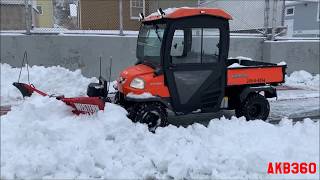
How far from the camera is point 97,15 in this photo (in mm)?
14016

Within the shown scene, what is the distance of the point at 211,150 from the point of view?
536 cm

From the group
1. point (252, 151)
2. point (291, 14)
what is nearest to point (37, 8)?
point (252, 151)

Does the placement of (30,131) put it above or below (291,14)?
below

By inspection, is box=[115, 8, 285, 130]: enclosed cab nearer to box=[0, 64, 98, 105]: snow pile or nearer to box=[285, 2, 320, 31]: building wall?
box=[0, 64, 98, 105]: snow pile

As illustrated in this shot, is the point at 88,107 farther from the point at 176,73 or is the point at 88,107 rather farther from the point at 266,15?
the point at 266,15

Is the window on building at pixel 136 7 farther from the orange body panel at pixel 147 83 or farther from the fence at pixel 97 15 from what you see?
the orange body panel at pixel 147 83

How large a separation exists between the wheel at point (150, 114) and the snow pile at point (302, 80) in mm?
6957

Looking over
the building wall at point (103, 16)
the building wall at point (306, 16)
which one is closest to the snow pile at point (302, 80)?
the building wall at point (103, 16)

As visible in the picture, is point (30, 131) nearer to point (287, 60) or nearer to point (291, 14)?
point (287, 60)

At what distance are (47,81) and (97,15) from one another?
16.0 feet

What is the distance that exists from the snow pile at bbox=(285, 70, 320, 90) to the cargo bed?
15.7 ft

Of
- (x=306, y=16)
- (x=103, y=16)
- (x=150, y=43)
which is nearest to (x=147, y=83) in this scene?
(x=150, y=43)

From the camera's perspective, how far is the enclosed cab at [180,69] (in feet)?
21.0

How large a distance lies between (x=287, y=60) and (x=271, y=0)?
2.22m
